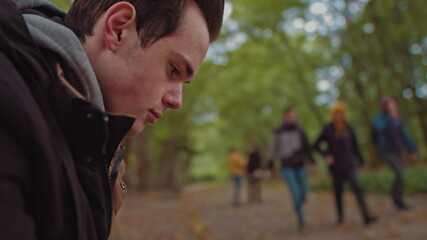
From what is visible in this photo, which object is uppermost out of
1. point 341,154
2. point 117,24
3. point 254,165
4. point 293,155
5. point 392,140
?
point 117,24

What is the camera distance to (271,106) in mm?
27312

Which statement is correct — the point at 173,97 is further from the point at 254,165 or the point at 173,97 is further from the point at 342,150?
the point at 254,165

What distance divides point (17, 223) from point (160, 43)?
2.19ft

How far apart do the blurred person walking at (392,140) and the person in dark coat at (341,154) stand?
0.96 m

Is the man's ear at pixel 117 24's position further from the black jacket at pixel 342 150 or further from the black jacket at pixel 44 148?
the black jacket at pixel 342 150

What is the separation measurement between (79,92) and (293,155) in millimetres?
6323

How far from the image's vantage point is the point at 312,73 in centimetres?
2028

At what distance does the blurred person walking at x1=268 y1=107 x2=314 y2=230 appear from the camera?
6.96 m

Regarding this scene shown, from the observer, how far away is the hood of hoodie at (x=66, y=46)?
0.97 metres

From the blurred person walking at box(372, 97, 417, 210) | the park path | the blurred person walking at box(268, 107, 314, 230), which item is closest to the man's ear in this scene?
the park path

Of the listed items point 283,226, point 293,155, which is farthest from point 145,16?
point 283,226

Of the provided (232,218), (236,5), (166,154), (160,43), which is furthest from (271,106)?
(160,43)

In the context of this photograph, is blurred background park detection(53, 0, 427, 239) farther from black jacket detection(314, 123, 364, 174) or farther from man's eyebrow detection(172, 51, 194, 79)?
man's eyebrow detection(172, 51, 194, 79)

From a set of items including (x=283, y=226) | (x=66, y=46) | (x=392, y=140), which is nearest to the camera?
(x=66, y=46)
